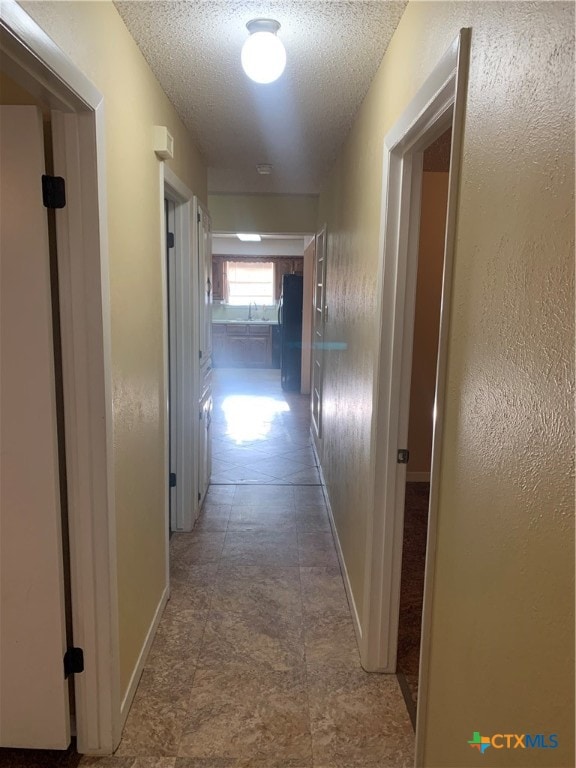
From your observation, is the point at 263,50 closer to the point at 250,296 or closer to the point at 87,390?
the point at 87,390

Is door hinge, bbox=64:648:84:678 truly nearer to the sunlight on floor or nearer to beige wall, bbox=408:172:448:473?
beige wall, bbox=408:172:448:473

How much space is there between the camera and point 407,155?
1827 millimetres

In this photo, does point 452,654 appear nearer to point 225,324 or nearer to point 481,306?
point 481,306

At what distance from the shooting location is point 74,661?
171cm

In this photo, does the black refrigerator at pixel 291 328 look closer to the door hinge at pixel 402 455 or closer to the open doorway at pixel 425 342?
the open doorway at pixel 425 342

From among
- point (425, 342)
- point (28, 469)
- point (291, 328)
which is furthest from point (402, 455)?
point (291, 328)

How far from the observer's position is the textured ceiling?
1.69 m

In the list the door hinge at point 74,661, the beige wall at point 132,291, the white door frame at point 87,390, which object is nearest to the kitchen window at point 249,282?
the beige wall at point 132,291

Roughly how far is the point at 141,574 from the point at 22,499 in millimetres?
752

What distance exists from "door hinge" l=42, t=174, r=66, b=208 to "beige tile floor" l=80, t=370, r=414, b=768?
5.81 ft

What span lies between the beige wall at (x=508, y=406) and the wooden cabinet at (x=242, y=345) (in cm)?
817

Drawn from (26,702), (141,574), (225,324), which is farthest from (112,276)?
(225,324)

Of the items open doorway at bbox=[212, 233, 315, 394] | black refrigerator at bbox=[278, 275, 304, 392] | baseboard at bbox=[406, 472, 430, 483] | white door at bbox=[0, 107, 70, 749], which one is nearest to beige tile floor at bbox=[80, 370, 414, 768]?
white door at bbox=[0, 107, 70, 749]

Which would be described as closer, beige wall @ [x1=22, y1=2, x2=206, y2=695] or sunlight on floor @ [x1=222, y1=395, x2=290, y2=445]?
beige wall @ [x1=22, y1=2, x2=206, y2=695]
